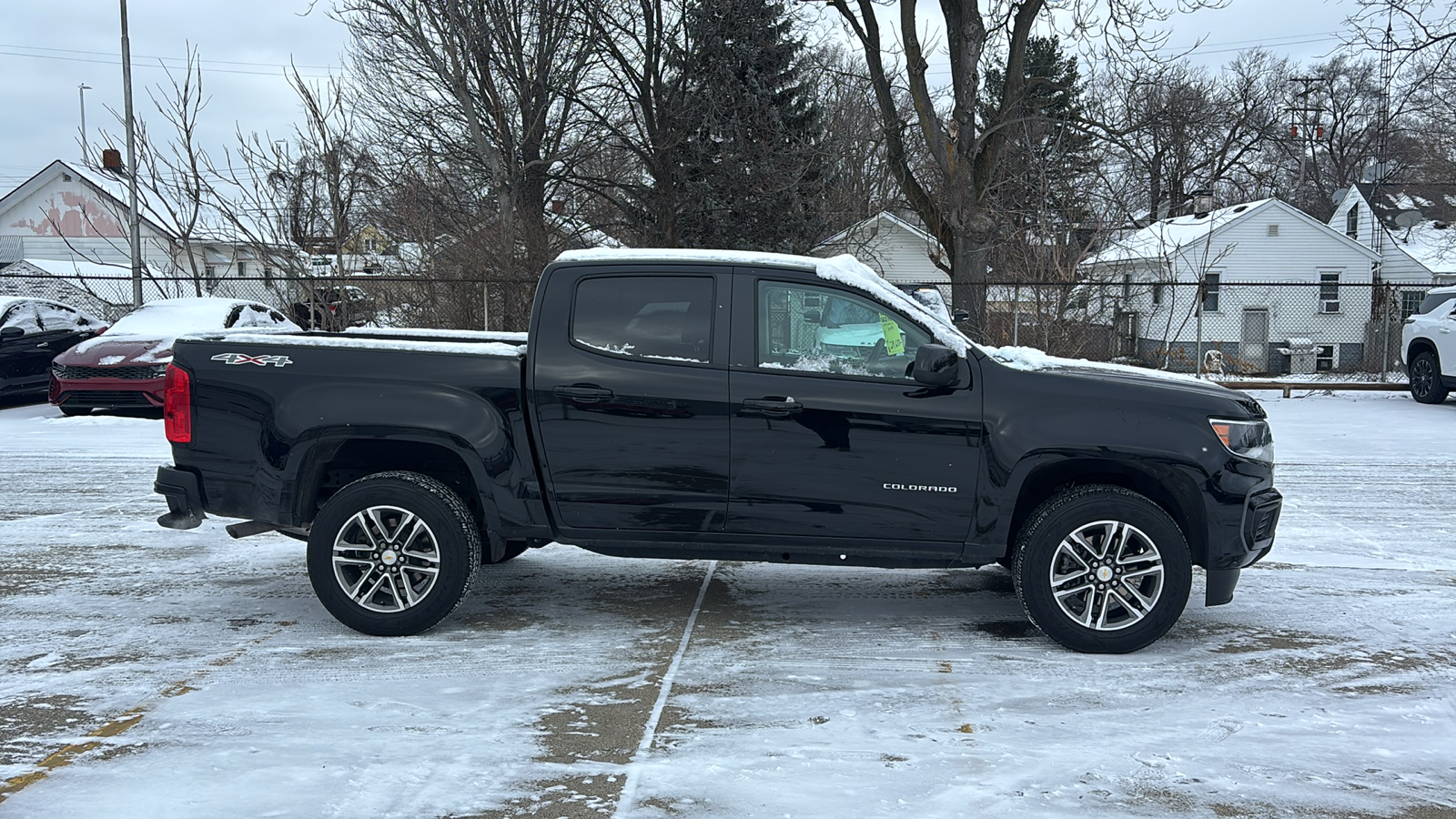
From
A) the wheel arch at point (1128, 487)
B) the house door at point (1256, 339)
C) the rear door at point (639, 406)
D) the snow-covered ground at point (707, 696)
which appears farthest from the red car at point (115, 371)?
the house door at point (1256, 339)

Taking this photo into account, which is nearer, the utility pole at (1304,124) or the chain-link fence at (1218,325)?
the chain-link fence at (1218,325)

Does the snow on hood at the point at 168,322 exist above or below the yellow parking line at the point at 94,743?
above

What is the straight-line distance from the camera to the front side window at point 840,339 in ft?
17.4

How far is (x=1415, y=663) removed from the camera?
5.08m

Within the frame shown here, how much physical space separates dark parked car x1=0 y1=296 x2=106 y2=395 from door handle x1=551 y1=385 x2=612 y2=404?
14173 mm

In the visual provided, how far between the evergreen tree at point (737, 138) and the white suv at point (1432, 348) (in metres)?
13.8

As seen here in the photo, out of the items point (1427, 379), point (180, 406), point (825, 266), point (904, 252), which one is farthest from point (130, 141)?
point (904, 252)

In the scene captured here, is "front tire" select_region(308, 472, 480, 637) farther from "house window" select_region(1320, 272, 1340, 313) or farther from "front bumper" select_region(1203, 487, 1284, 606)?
"house window" select_region(1320, 272, 1340, 313)

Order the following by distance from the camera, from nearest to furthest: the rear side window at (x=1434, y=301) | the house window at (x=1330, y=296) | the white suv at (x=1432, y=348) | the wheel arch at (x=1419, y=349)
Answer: the white suv at (x=1432, y=348) → the wheel arch at (x=1419, y=349) → the rear side window at (x=1434, y=301) → the house window at (x=1330, y=296)

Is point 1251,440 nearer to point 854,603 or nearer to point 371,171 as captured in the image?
point 854,603

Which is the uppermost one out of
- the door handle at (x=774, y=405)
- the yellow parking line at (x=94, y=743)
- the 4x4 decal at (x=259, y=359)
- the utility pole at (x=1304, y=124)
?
the utility pole at (x=1304, y=124)

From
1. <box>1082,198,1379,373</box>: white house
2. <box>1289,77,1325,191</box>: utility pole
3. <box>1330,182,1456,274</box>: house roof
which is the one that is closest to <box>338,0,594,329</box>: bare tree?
<box>1082,198,1379,373</box>: white house

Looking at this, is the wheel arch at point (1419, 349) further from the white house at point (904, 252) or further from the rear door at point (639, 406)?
the white house at point (904, 252)

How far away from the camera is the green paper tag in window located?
5.33 meters
